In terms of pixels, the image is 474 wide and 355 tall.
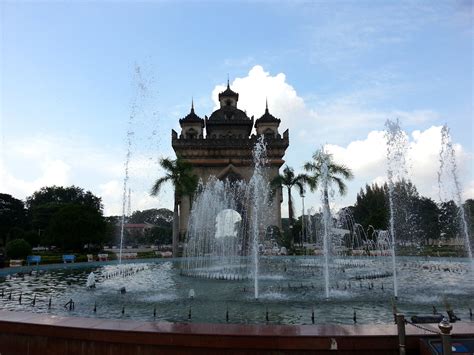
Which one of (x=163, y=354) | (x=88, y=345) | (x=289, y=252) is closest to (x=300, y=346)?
(x=163, y=354)

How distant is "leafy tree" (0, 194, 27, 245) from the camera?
182 ft

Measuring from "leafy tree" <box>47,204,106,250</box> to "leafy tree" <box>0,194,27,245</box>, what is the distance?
18.8 metres

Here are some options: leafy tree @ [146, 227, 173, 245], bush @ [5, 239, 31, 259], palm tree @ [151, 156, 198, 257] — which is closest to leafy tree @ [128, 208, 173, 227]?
leafy tree @ [146, 227, 173, 245]

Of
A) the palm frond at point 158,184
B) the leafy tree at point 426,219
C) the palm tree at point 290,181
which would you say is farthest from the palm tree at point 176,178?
the leafy tree at point 426,219

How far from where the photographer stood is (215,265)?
26.6 meters

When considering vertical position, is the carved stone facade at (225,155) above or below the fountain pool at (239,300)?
above

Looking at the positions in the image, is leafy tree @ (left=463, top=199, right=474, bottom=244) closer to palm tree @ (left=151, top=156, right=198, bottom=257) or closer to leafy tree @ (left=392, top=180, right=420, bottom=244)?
leafy tree @ (left=392, top=180, right=420, bottom=244)

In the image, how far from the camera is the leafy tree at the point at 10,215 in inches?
2179

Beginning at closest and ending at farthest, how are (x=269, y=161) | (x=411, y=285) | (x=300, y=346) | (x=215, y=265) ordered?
(x=300, y=346)
(x=411, y=285)
(x=215, y=265)
(x=269, y=161)

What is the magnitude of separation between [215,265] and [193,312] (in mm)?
17064

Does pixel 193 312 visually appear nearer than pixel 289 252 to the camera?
Yes

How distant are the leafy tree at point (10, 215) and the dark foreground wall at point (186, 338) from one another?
5716 cm

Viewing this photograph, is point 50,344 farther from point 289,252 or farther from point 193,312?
point 289,252

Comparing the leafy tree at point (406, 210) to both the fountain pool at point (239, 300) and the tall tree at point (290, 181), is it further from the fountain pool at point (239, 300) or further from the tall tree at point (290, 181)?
the fountain pool at point (239, 300)
